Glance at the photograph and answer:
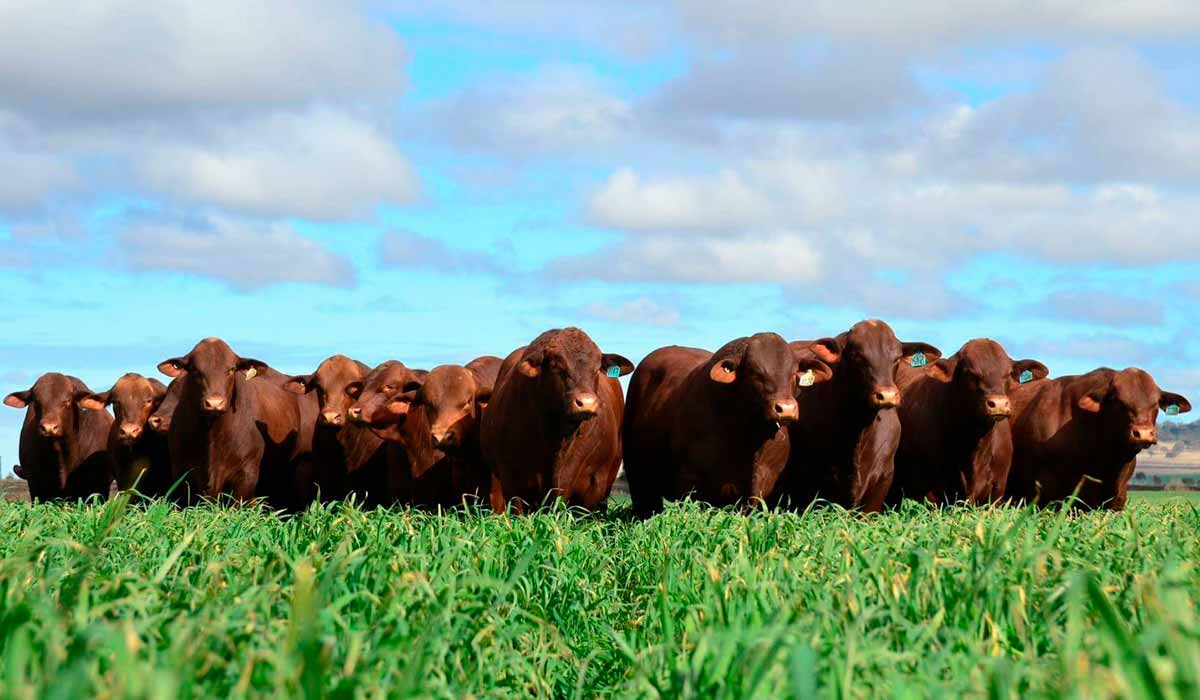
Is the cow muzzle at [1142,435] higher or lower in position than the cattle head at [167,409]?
lower

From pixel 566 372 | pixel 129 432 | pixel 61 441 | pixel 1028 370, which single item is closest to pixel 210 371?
pixel 129 432

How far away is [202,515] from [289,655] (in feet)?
22.6

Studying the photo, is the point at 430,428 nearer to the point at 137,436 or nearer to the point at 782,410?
the point at 782,410

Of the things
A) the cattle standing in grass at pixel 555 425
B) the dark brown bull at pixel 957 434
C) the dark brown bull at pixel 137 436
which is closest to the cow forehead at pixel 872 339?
the dark brown bull at pixel 957 434

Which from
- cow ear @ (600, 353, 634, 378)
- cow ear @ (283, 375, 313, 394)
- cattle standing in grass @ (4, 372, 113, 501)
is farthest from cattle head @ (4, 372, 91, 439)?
cow ear @ (600, 353, 634, 378)

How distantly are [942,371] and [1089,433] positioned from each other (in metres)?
2.06

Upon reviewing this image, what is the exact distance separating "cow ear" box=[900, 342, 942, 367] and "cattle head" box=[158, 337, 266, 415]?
743 cm

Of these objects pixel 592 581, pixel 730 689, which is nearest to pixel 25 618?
pixel 730 689

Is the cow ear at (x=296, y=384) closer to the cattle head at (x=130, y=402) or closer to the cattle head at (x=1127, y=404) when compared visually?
the cattle head at (x=130, y=402)

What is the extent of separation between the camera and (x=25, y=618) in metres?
3.88

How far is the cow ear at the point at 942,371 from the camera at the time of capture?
14.6m

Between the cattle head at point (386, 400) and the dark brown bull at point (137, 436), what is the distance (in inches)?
157

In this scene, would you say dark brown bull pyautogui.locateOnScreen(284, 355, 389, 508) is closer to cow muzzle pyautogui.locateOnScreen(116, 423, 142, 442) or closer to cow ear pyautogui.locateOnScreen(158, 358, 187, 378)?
cow ear pyautogui.locateOnScreen(158, 358, 187, 378)

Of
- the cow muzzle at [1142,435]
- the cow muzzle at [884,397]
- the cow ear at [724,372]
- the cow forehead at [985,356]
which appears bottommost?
the cow muzzle at [1142,435]
